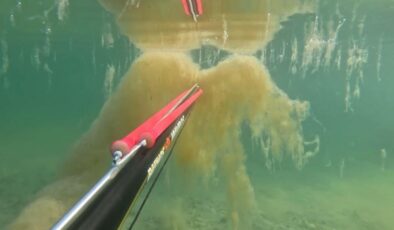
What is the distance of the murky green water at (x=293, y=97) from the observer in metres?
5.90

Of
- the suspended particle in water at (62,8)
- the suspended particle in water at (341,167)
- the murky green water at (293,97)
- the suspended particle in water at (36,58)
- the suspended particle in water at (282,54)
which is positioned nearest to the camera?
the suspended particle in water at (282,54)

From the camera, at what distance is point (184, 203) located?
596cm

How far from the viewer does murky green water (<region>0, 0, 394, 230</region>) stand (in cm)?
590

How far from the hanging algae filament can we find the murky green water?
0.66ft

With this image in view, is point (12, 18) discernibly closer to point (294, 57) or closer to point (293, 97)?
point (294, 57)

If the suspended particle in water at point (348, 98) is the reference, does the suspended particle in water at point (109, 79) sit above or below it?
above

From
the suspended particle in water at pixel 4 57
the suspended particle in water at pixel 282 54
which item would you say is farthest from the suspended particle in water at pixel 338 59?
the suspended particle in water at pixel 4 57

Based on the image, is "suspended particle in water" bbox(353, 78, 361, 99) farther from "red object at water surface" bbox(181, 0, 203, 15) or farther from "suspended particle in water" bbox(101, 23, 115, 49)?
"suspended particle in water" bbox(101, 23, 115, 49)

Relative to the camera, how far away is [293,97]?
579cm

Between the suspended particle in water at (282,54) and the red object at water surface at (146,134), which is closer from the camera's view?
the red object at water surface at (146,134)

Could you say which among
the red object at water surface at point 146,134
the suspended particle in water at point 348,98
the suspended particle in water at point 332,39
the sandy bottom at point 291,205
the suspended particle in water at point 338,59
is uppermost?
the suspended particle in water at point 332,39

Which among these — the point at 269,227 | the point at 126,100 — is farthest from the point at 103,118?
the point at 269,227

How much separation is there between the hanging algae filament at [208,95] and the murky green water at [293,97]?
0.66 ft

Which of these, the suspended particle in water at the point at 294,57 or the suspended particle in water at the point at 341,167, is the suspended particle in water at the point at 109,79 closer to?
the suspended particle in water at the point at 294,57
